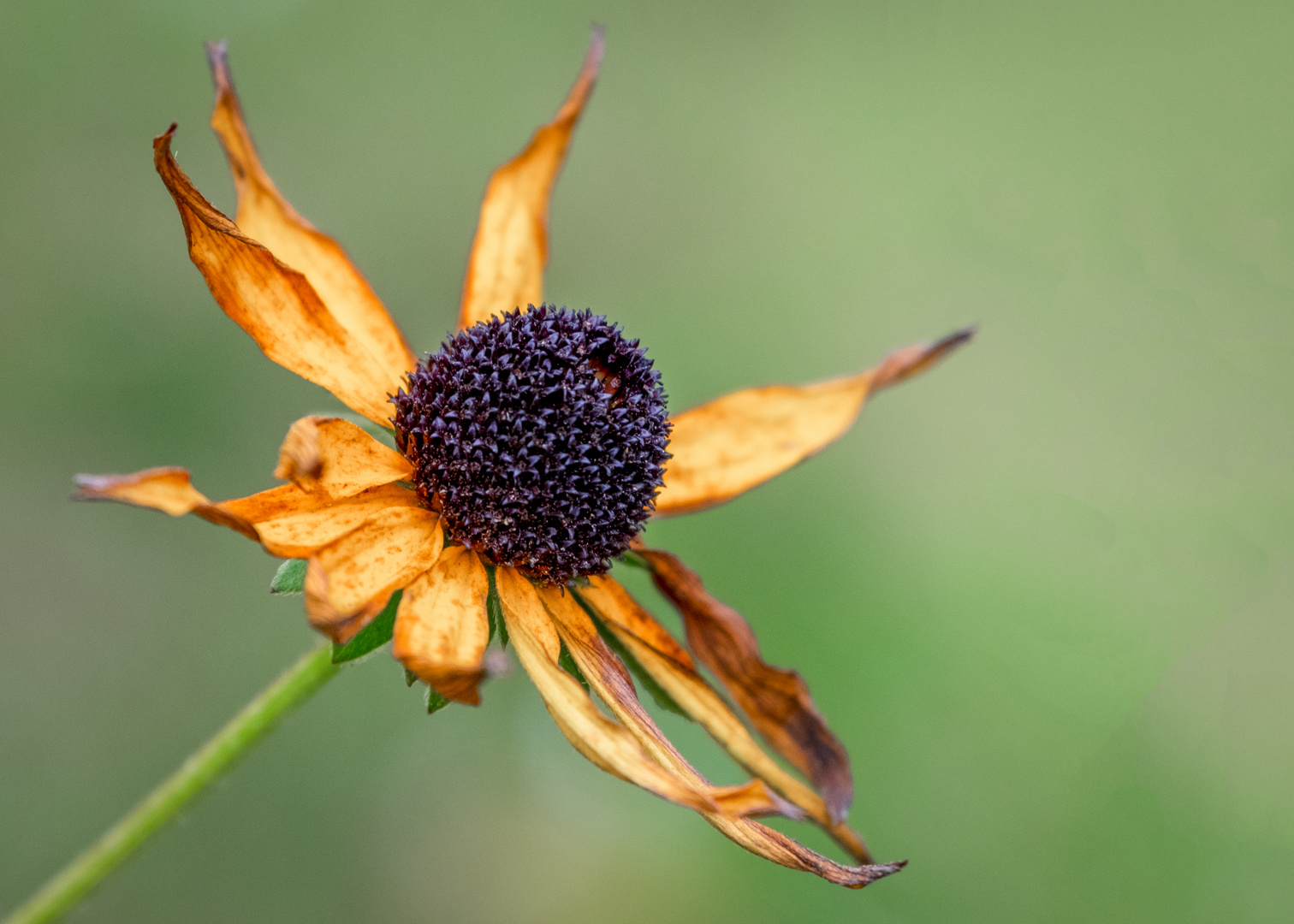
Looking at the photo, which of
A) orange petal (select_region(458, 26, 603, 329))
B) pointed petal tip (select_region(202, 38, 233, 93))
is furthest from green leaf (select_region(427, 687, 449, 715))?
pointed petal tip (select_region(202, 38, 233, 93))

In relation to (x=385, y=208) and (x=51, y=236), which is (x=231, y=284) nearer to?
(x=51, y=236)

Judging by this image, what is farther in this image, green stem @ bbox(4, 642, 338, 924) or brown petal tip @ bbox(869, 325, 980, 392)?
brown petal tip @ bbox(869, 325, 980, 392)

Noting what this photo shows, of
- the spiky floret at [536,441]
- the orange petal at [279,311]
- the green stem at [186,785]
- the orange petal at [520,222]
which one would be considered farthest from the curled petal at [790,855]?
the orange petal at [520,222]

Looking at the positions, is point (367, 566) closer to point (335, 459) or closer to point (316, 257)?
point (335, 459)

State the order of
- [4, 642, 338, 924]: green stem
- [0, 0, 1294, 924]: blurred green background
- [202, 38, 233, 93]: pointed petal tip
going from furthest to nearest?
[0, 0, 1294, 924]: blurred green background → [202, 38, 233, 93]: pointed petal tip → [4, 642, 338, 924]: green stem

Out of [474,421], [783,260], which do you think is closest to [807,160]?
[783,260]

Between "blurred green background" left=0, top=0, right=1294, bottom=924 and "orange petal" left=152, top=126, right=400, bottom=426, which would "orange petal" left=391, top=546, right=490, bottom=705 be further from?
"blurred green background" left=0, top=0, right=1294, bottom=924

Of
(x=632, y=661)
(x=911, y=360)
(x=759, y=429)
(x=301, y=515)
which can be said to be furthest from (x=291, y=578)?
(x=911, y=360)

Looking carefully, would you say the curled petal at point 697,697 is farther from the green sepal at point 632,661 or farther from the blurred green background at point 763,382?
the blurred green background at point 763,382
